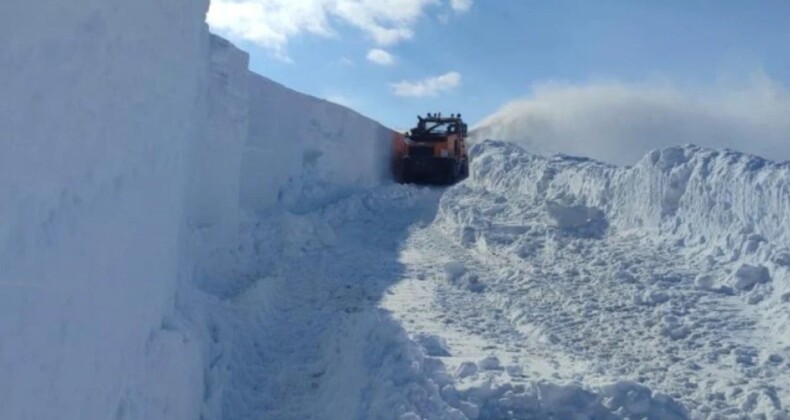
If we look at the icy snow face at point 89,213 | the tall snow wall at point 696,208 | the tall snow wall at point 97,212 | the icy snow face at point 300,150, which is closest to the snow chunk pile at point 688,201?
the tall snow wall at point 696,208

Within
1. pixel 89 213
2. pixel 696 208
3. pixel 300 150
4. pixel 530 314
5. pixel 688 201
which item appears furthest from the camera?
pixel 300 150

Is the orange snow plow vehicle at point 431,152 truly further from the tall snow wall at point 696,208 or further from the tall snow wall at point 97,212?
the tall snow wall at point 97,212

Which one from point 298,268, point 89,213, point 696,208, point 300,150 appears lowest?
point 298,268

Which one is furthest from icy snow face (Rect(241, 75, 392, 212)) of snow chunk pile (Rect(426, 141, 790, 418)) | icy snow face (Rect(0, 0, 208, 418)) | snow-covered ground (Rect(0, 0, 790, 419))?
icy snow face (Rect(0, 0, 208, 418))

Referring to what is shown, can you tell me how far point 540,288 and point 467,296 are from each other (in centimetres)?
94

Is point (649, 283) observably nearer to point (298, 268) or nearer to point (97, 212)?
point (298, 268)

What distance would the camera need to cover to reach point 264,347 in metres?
9.23

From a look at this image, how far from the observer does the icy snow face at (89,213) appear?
3.39 m

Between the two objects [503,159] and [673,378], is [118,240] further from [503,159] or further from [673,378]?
[503,159]

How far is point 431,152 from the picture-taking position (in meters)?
23.7

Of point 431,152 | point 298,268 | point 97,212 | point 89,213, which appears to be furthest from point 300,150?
point 89,213

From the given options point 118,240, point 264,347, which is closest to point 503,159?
point 264,347

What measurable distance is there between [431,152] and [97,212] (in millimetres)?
19378

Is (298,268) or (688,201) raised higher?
(688,201)
